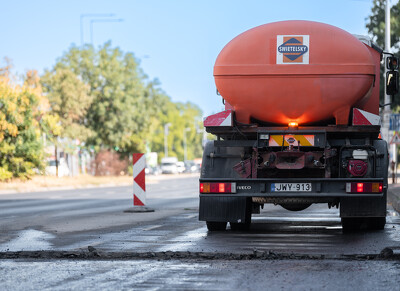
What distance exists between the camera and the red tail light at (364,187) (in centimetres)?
1172

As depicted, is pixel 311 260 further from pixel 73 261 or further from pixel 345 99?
pixel 345 99

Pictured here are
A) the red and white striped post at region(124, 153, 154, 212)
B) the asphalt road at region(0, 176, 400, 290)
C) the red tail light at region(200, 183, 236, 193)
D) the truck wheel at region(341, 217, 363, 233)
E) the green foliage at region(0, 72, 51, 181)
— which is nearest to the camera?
the asphalt road at region(0, 176, 400, 290)

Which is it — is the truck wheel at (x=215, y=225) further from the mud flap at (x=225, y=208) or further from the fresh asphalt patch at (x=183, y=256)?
the fresh asphalt patch at (x=183, y=256)

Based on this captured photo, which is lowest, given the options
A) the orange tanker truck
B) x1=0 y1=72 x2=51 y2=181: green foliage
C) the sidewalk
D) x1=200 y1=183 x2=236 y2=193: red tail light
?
the sidewalk

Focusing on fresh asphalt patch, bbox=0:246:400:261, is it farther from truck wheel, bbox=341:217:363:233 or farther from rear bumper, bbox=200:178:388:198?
truck wheel, bbox=341:217:363:233

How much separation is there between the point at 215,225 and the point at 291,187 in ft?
5.79

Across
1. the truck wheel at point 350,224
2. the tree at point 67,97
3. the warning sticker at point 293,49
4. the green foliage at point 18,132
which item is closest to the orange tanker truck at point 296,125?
the warning sticker at point 293,49

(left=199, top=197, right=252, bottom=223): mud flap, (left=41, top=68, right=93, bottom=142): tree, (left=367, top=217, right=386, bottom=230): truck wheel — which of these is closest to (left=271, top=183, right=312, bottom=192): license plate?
(left=199, top=197, right=252, bottom=223): mud flap

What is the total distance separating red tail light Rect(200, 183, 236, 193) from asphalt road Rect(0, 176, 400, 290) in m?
0.67

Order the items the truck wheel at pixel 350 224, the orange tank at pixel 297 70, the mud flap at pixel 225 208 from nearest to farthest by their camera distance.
→ 1. the orange tank at pixel 297 70
2. the mud flap at pixel 225 208
3. the truck wheel at pixel 350 224

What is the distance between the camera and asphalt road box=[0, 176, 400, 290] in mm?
7555

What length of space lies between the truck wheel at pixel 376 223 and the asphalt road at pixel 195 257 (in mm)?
194

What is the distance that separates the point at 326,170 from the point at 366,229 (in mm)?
1940

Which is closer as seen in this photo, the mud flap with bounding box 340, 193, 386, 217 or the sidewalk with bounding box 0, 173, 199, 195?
the mud flap with bounding box 340, 193, 386, 217
